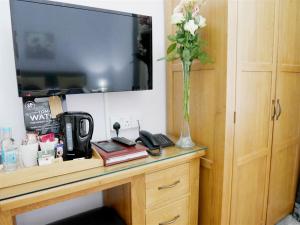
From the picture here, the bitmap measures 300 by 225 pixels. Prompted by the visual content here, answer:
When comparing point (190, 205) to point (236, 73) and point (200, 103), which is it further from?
point (236, 73)

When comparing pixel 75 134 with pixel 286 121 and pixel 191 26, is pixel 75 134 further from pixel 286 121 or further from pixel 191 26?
pixel 286 121

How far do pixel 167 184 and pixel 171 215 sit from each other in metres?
0.20

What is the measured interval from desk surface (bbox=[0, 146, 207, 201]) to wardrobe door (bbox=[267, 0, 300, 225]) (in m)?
0.86

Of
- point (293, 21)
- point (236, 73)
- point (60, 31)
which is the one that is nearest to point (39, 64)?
point (60, 31)

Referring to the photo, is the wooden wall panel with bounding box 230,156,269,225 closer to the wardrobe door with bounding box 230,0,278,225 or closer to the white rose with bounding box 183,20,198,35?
the wardrobe door with bounding box 230,0,278,225

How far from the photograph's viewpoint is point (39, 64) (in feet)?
3.56

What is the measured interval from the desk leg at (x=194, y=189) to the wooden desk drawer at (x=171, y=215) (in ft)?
0.12

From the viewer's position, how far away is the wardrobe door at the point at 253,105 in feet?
4.31

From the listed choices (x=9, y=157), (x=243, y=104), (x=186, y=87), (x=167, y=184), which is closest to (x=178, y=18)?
(x=186, y=87)

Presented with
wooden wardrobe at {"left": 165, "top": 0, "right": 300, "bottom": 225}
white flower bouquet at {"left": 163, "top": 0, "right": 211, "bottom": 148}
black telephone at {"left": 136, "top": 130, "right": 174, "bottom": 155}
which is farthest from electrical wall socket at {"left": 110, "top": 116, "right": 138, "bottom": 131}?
white flower bouquet at {"left": 163, "top": 0, "right": 211, "bottom": 148}

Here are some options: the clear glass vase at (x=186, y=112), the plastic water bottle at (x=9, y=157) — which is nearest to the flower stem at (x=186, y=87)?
the clear glass vase at (x=186, y=112)

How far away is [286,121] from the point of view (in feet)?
5.69

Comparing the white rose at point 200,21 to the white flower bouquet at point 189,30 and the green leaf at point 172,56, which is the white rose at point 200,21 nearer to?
the white flower bouquet at point 189,30

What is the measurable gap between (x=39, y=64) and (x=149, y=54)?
642 mm
